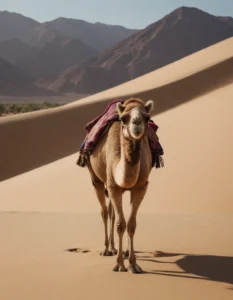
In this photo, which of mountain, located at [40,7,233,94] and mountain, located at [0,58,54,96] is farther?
mountain, located at [40,7,233,94]

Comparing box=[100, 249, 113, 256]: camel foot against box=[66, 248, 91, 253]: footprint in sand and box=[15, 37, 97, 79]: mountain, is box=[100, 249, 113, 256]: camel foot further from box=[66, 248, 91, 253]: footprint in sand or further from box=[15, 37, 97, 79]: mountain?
box=[15, 37, 97, 79]: mountain

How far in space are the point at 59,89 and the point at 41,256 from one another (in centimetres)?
10650

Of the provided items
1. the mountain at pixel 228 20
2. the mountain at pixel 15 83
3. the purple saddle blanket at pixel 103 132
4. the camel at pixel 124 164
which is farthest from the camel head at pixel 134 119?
the mountain at pixel 228 20

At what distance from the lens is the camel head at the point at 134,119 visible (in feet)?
17.1

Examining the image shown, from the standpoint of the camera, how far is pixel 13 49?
6334 inches

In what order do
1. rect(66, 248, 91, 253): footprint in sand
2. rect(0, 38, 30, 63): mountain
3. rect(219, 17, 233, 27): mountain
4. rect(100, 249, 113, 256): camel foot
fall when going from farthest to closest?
rect(219, 17, 233, 27): mountain
rect(0, 38, 30, 63): mountain
rect(66, 248, 91, 253): footprint in sand
rect(100, 249, 113, 256): camel foot

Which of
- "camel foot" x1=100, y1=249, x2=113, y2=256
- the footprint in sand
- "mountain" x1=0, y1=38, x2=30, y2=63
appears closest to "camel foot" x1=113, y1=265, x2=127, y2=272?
"camel foot" x1=100, y1=249, x2=113, y2=256

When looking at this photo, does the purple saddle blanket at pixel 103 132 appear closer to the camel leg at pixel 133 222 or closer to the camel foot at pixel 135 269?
the camel leg at pixel 133 222

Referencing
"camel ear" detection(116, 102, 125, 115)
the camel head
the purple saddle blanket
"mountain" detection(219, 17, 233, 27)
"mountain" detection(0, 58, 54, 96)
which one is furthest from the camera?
"mountain" detection(219, 17, 233, 27)

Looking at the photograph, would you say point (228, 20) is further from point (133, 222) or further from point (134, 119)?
point (134, 119)

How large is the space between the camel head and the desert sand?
148cm

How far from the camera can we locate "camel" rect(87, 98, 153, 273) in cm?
539

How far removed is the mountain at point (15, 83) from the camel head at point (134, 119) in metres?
99.6

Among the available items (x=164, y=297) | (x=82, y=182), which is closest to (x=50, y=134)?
(x=82, y=182)
